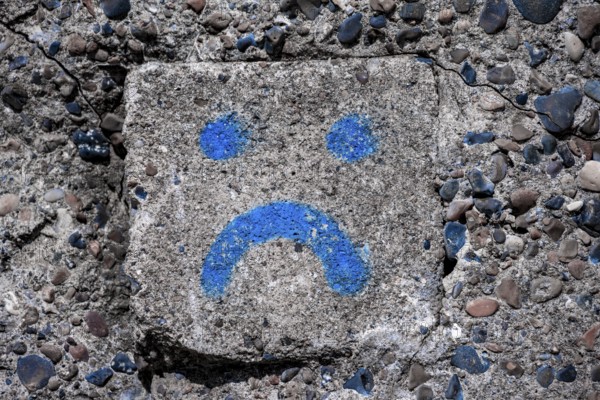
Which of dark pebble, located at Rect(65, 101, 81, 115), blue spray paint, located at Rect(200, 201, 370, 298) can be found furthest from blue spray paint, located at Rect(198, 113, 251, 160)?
dark pebble, located at Rect(65, 101, 81, 115)

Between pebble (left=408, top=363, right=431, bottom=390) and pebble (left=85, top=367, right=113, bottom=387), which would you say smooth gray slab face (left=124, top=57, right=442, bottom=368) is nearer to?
pebble (left=408, top=363, right=431, bottom=390)

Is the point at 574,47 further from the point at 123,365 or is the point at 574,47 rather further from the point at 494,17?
the point at 123,365

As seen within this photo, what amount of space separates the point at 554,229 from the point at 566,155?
14cm

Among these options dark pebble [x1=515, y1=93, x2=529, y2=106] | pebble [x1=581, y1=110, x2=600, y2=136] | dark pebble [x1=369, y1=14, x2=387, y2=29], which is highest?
dark pebble [x1=369, y1=14, x2=387, y2=29]

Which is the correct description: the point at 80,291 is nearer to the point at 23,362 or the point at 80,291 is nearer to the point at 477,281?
the point at 23,362

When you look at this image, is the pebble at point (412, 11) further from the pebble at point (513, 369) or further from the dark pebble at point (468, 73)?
the pebble at point (513, 369)

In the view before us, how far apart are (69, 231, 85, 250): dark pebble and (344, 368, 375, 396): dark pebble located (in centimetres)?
56

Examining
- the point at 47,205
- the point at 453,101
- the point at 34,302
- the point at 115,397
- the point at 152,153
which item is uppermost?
the point at 453,101

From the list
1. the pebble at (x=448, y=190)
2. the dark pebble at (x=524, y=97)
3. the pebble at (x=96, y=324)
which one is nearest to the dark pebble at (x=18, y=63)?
the pebble at (x=96, y=324)

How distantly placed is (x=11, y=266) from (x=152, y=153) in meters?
0.34

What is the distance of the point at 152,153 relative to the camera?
1.56 metres

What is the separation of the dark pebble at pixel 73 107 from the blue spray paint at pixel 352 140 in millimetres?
489

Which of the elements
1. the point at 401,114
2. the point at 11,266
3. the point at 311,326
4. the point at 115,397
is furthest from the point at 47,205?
the point at 401,114

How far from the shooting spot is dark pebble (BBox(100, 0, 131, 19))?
5.32 ft
